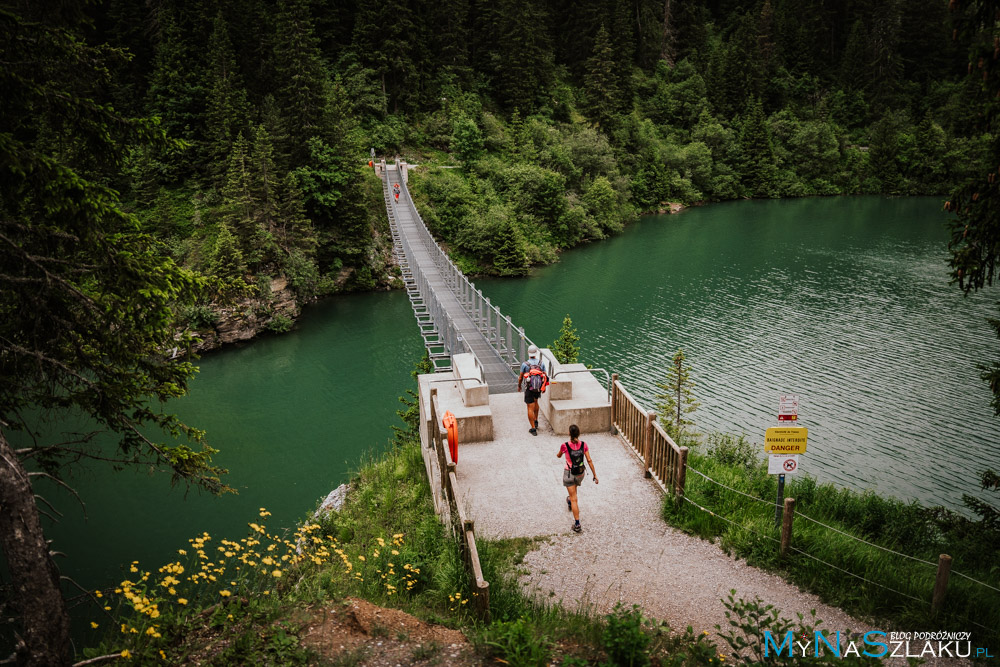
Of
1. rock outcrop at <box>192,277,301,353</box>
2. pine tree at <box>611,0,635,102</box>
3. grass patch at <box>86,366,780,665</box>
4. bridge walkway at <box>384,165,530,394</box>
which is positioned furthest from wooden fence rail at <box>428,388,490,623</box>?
pine tree at <box>611,0,635,102</box>

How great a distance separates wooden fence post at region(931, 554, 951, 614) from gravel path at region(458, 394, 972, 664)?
0.69 m

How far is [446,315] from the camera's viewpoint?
16.6 m

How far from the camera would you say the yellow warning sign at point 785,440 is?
6.84m

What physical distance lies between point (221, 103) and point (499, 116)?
21.7 m

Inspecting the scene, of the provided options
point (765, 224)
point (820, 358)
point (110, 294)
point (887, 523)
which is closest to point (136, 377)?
point (110, 294)

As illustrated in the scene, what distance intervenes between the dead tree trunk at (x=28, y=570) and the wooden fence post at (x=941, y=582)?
7.53 meters

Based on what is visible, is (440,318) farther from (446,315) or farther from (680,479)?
(680,479)

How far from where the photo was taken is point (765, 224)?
145 feet

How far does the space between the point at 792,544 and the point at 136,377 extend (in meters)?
7.66

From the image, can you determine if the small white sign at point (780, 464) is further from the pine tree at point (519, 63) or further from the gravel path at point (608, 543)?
the pine tree at point (519, 63)

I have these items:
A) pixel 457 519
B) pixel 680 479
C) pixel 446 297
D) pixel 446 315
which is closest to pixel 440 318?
pixel 446 315

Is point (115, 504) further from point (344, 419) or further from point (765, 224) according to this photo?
point (765, 224)

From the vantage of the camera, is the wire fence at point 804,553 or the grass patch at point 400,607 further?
the wire fence at point 804,553

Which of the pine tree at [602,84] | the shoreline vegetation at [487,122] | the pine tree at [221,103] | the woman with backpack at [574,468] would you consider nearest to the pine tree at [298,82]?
the shoreline vegetation at [487,122]
